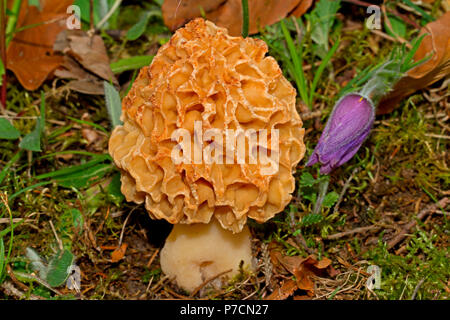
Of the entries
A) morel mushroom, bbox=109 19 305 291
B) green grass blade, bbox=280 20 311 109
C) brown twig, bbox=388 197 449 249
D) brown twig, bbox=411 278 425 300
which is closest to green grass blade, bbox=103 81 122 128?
morel mushroom, bbox=109 19 305 291

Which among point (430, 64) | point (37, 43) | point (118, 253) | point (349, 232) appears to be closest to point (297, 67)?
point (430, 64)

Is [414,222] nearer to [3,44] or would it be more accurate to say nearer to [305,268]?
[305,268]

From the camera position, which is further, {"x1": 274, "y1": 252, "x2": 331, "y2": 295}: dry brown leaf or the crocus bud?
the crocus bud

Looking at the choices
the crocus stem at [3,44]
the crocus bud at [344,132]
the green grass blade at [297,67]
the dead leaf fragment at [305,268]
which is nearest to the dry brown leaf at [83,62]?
the crocus stem at [3,44]

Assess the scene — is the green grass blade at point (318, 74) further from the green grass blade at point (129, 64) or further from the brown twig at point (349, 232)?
the green grass blade at point (129, 64)

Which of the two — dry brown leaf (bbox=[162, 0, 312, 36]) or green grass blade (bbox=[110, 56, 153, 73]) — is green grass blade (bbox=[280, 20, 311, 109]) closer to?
dry brown leaf (bbox=[162, 0, 312, 36])

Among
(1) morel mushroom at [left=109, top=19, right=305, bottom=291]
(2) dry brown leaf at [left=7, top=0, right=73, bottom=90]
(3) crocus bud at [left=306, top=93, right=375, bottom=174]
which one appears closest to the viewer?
(1) morel mushroom at [left=109, top=19, right=305, bottom=291]

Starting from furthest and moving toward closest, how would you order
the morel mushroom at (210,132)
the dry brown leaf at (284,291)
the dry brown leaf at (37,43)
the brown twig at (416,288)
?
the dry brown leaf at (37,43) → the dry brown leaf at (284,291) → the brown twig at (416,288) → the morel mushroom at (210,132)
